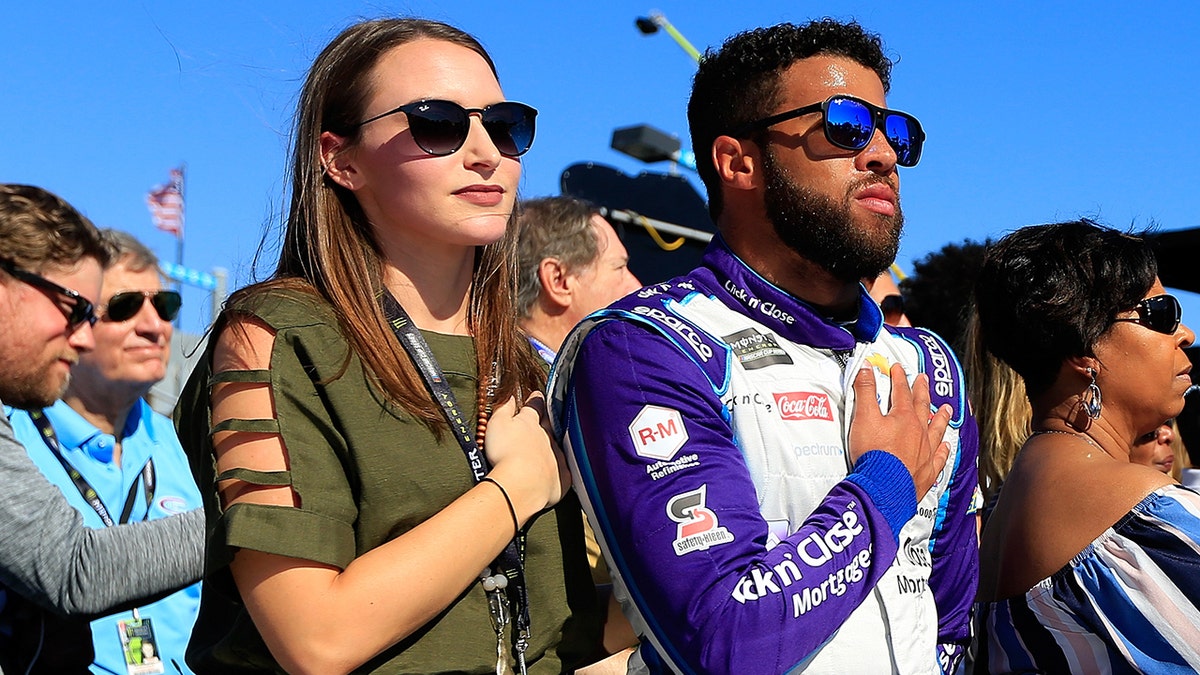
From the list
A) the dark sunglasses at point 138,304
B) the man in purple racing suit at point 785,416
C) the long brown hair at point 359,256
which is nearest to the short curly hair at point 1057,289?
the man in purple racing suit at point 785,416

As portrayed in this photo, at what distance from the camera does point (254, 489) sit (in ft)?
6.36

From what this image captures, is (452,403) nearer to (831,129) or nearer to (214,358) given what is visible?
(214,358)

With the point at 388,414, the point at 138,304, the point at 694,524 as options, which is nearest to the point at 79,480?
the point at 138,304

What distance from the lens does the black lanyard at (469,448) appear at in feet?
7.05

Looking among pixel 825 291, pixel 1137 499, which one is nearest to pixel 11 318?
pixel 825 291

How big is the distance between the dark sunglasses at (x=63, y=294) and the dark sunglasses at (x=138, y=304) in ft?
5.11

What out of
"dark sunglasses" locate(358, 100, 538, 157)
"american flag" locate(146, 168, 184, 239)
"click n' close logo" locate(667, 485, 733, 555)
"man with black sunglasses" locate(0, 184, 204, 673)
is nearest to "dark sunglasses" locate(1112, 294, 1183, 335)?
"click n' close logo" locate(667, 485, 733, 555)

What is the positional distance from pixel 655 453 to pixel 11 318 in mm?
1812

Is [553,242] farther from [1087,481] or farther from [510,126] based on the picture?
[1087,481]

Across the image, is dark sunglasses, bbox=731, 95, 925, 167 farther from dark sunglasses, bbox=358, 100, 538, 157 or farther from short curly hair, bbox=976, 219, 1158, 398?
short curly hair, bbox=976, 219, 1158, 398

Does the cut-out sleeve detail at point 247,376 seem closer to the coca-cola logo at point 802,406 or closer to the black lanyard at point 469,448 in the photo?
the black lanyard at point 469,448

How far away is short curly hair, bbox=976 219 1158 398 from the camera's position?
3078mm

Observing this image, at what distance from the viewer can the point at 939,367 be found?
99.3 inches

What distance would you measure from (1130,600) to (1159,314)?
803 mm
